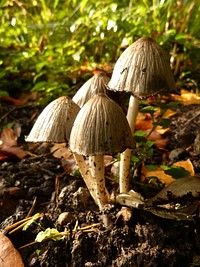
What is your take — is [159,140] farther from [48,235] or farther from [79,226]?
[48,235]

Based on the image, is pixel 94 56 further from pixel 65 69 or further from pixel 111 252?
pixel 111 252

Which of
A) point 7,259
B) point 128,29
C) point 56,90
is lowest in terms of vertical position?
point 7,259

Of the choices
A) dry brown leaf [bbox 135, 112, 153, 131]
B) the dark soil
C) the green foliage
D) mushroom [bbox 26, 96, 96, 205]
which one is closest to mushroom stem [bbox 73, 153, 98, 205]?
the dark soil

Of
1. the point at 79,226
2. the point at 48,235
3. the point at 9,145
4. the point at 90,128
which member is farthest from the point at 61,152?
the point at 90,128

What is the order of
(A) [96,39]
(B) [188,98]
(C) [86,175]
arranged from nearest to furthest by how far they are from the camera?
(C) [86,175], (B) [188,98], (A) [96,39]

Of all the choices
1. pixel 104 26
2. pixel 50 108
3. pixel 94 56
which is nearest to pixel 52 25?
pixel 94 56
